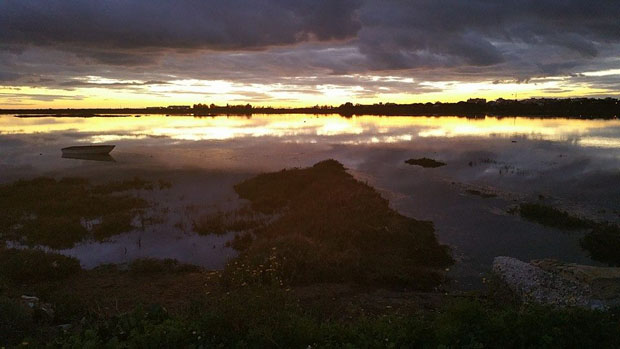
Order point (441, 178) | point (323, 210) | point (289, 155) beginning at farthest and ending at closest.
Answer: point (289, 155) < point (441, 178) < point (323, 210)

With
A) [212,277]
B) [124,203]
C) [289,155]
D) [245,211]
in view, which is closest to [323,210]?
[245,211]

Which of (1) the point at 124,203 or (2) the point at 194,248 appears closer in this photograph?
(2) the point at 194,248

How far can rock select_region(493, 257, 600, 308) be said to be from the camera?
11273 millimetres

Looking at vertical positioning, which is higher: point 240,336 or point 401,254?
point 240,336

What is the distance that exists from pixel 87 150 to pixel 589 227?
2041 inches

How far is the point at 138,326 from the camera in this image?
830 centimetres

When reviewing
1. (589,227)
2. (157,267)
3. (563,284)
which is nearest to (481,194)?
(589,227)

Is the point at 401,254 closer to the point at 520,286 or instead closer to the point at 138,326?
the point at 520,286

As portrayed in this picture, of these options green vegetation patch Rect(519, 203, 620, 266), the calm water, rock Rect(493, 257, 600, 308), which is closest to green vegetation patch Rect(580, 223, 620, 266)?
green vegetation patch Rect(519, 203, 620, 266)

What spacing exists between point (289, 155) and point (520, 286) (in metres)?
42.9

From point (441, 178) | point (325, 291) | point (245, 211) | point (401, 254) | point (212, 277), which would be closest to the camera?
point (325, 291)

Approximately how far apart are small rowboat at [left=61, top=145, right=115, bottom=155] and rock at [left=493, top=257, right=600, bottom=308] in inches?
1953

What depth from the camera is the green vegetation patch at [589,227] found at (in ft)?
58.2

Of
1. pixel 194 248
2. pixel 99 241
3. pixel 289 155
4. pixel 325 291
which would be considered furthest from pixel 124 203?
pixel 289 155
